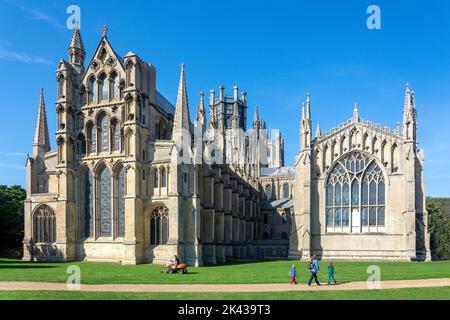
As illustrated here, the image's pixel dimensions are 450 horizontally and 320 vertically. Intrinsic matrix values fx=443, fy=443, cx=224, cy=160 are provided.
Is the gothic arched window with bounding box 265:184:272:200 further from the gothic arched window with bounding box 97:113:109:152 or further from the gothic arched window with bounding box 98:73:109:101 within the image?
the gothic arched window with bounding box 98:73:109:101

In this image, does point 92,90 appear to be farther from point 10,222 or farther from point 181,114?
point 10,222

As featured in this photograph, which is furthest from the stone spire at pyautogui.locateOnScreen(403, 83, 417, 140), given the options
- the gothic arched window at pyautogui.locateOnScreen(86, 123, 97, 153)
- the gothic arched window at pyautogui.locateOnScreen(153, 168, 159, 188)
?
the gothic arched window at pyautogui.locateOnScreen(86, 123, 97, 153)

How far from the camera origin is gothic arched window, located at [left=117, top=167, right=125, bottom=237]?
158 feet

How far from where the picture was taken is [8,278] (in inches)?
1113

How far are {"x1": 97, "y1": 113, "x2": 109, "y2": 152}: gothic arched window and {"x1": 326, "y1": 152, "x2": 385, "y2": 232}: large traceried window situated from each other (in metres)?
28.5

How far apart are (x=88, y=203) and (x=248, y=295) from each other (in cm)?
3464

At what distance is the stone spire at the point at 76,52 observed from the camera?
178 feet

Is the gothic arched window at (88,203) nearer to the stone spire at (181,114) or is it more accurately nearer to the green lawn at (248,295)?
the stone spire at (181,114)

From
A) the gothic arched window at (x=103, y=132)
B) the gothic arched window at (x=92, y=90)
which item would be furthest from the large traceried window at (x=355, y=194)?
the gothic arched window at (x=92, y=90)

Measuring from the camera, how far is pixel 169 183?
150ft

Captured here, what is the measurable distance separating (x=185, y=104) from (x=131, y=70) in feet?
22.7

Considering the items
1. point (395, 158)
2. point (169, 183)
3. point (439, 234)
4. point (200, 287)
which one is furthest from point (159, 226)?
point (439, 234)

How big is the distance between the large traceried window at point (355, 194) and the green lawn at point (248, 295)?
113 ft
